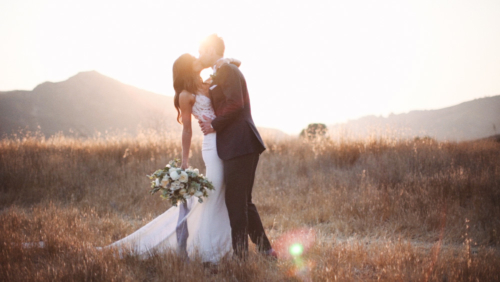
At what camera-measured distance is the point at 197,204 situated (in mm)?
3176

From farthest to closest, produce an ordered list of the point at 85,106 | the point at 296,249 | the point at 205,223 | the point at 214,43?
the point at 85,106 < the point at 296,249 < the point at 205,223 < the point at 214,43

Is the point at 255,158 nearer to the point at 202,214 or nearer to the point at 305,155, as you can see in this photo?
the point at 202,214

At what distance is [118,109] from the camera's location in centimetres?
7188

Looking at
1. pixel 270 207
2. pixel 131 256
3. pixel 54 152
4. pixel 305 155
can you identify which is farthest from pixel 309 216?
pixel 54 152

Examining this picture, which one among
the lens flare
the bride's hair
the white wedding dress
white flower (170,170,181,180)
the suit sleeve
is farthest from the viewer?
the lens flare

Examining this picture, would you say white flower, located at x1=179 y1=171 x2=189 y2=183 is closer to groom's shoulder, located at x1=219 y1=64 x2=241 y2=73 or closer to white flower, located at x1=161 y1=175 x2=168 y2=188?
white flower, located at x1=161 y1=175 x2=168 y2=188

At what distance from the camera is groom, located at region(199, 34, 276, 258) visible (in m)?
2.72

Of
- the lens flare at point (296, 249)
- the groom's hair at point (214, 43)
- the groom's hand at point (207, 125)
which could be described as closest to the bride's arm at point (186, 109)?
the groom's hand at point (207, 125)

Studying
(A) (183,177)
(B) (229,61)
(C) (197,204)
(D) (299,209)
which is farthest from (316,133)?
(A) (183,177)

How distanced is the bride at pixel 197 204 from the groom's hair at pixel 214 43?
0.18 m

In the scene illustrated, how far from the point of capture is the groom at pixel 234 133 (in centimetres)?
272

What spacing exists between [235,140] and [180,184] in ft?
2.38

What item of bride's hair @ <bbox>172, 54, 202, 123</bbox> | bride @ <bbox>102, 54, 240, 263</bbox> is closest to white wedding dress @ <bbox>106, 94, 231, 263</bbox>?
bride @ <bbox>102, 54, 240, 263</bbox>

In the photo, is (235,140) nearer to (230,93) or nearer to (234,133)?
(234,133)
